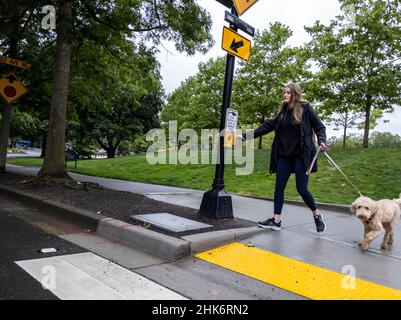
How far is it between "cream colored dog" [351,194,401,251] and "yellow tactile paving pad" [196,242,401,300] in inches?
39.5

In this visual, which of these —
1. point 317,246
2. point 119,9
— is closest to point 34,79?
point 119,9

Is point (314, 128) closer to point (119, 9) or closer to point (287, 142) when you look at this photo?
point (287, 142)

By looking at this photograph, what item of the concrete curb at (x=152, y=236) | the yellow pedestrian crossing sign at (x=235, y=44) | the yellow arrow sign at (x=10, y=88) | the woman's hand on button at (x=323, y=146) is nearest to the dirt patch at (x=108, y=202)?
the concrete curb at (x=152, y=236)

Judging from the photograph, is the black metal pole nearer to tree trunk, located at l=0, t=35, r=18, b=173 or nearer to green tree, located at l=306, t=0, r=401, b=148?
tree trunk, located at l=0, t=35, r=18, b=173

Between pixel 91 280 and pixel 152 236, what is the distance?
44.7 inches

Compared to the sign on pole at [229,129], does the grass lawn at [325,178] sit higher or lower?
lower

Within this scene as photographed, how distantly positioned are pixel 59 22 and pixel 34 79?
5032 millimetres

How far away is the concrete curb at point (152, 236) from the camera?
4.15 meters

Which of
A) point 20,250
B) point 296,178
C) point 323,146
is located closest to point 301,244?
point 296,178

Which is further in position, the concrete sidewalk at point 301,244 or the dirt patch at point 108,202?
the dirt patch at point 108,202

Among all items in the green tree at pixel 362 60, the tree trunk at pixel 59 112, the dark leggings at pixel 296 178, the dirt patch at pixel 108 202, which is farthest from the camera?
the green tree at pixel 362 60

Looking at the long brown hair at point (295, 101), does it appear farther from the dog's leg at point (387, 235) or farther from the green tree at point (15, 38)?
the green tree at point (15, 38)

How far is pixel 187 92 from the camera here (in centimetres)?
4716
